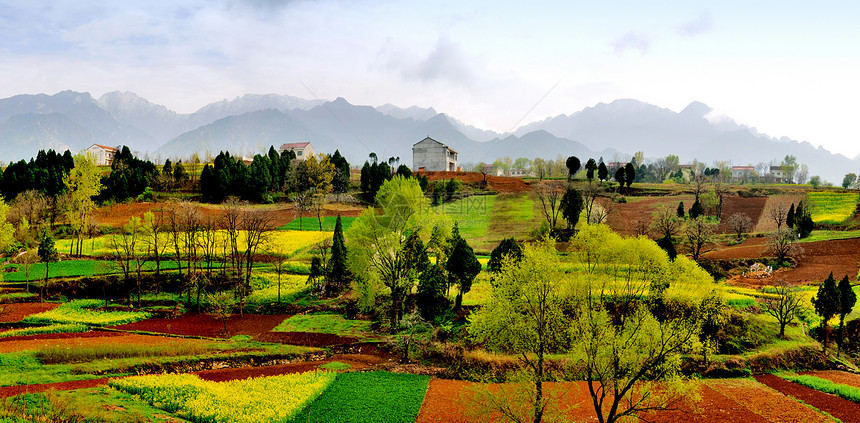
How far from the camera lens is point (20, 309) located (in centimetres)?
3522

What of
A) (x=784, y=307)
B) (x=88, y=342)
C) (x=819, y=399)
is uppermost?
(x=784, y=307)

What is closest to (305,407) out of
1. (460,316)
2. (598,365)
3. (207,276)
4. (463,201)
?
(598,365)

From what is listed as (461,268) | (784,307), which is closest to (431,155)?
(461,268)

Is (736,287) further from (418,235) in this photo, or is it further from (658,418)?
(418,235)

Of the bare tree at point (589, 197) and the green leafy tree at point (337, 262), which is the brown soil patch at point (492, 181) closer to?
the bare tree at point (589, 197)

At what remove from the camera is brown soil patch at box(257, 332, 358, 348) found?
3231 centimetres

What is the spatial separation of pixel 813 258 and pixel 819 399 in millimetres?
35960

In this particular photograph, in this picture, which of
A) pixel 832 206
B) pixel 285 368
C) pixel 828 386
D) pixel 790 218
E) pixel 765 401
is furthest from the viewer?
pixel 832 206

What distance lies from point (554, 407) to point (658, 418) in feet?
19.2

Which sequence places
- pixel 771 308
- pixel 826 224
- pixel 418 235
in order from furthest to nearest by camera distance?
1. pixel 826 224
2. pixel 418 235
3. pixel 771 308

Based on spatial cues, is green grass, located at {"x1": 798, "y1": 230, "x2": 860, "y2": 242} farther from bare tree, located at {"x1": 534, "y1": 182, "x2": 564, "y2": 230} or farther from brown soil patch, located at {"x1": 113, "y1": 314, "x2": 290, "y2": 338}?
brown soil patch, located at {"x1": 113, "y1": 314, "x2": 290, "y2": 338}

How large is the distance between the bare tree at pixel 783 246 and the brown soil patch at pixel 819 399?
1188 inches

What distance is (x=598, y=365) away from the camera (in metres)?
18.4

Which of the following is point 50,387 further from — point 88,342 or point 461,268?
point 461,268
